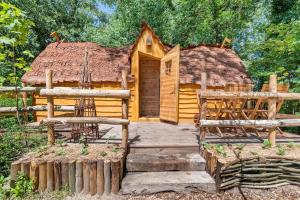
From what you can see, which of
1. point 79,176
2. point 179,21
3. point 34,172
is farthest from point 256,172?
point 179,21

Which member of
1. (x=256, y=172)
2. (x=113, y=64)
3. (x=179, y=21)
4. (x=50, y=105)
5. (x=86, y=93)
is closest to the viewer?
(x=256, y=172)

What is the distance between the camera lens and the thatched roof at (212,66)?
28.5 feet

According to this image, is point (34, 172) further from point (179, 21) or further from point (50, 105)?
point (179, 21)

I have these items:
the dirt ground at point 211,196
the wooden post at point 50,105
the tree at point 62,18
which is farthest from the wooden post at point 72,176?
the tree at point 62,18

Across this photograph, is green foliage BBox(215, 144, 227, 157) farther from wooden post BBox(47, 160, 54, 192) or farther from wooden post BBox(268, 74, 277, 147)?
wooden post BBox(47, 160, 54, 192)

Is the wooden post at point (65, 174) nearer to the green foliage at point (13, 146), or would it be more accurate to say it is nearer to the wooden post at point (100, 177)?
the wooden post at point (100, 177)

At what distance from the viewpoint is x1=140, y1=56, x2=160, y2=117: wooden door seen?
10047mm

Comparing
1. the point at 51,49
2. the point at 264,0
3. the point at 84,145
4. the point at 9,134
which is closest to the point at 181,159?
the point at 84,145

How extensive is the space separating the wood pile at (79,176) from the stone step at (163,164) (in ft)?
1.66

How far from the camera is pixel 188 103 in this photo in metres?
8.76

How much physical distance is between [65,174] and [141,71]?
21.9 ft

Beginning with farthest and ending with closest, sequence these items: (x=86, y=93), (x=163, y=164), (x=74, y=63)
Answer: (x=74, y=63) → (x=86, y=93) → (x=163, y=164)

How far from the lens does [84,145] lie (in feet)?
15.4

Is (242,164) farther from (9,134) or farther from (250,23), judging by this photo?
(250,23)
